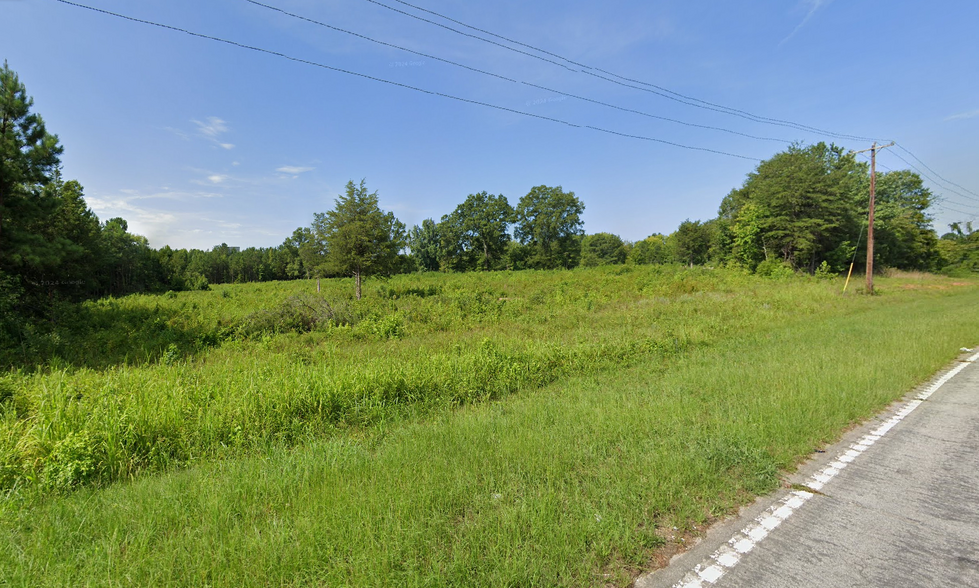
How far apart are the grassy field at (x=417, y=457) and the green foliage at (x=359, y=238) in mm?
15192

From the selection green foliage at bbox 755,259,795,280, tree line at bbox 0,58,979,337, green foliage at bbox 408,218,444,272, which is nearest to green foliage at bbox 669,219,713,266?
tree line at bbox 0,58,979,337

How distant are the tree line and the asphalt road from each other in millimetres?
18871

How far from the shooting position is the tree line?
14258 millimetres

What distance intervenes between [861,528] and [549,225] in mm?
71021

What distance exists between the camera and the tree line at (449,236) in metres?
14.3

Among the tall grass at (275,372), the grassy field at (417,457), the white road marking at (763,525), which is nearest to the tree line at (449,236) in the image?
the tall grass at (275,372)

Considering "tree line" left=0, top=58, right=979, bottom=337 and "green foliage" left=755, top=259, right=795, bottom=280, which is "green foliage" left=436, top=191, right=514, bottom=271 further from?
"green foliage" left=755, top=259, right=795, bottom=280

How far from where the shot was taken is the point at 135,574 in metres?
2.41

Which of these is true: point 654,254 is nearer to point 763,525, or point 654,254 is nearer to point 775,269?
point 775,269

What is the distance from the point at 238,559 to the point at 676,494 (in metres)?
3.29

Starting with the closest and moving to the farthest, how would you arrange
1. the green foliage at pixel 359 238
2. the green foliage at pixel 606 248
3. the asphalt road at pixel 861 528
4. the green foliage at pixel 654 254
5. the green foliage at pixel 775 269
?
the asphalt road at pixel 861 528
the green foliage at pixel 359 238
the green foliage at pixel 775 269
the green foliage at pixel 654 254
the green foliage at pixel 606 248

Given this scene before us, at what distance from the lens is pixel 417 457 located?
3.89 meters

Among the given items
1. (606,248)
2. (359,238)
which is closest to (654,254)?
(606,248)

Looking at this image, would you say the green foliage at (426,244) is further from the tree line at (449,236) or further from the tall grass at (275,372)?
the tall grass at (275,372)
